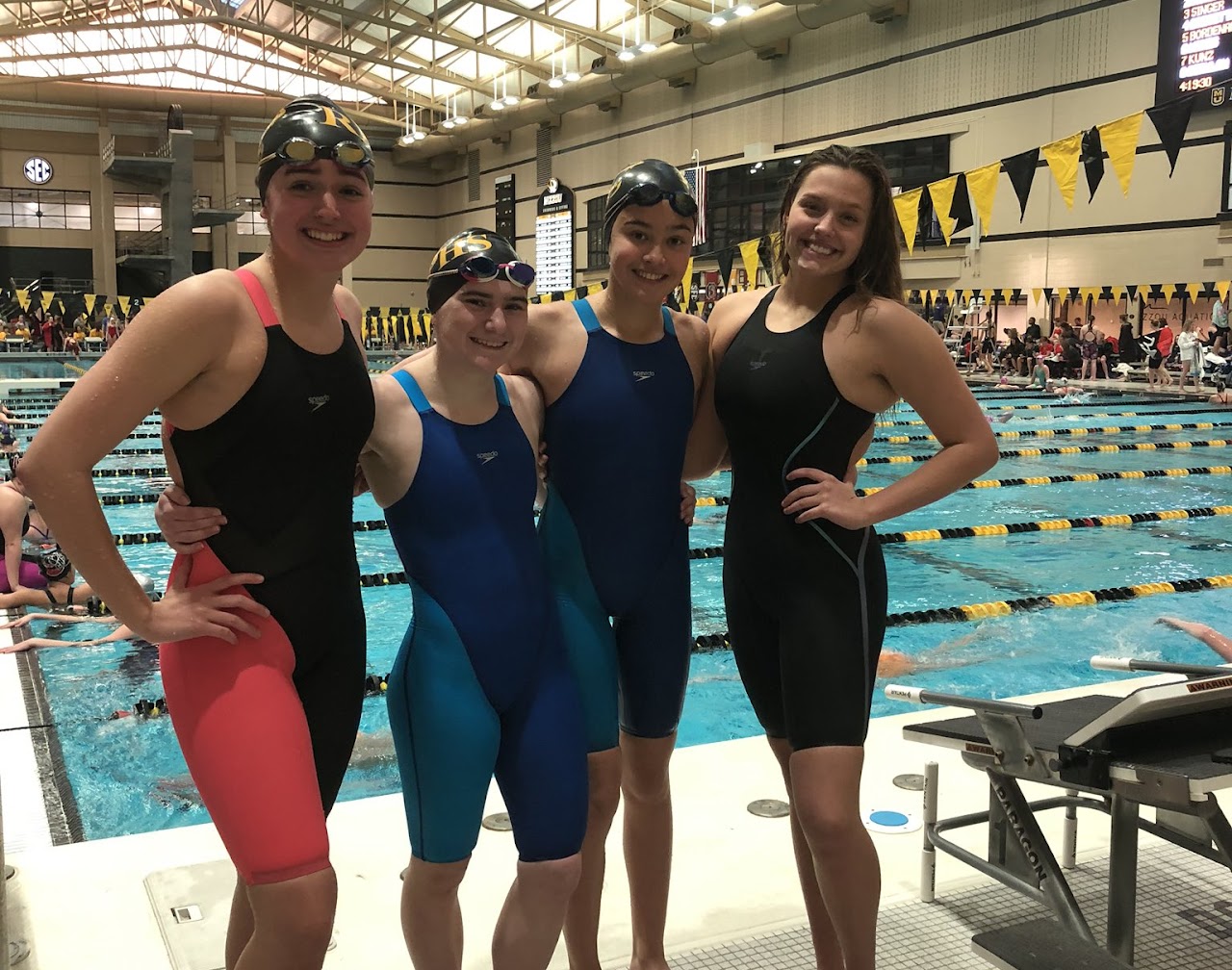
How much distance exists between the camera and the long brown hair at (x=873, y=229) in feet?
7.12

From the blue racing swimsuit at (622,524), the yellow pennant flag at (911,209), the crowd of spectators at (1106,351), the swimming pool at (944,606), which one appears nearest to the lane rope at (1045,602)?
the swimming pool at (944,606)

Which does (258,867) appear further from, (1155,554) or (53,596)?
(1155,554)

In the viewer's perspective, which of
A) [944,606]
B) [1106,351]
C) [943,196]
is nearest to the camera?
[944,606]

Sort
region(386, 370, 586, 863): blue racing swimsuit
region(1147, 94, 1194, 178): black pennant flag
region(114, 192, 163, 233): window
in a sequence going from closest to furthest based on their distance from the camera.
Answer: region(386, 370, 586, 863): blue racing swimsuit → region(1147, 94, 1194, 178): black pennant flag → region(114, 192, 163, 233): window

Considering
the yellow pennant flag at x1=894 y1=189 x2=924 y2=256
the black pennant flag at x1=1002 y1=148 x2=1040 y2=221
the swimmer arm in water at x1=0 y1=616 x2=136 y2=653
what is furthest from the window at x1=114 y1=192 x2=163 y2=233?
the swimmer arm in water at x1=0 y1=616 x2=136 y2=653

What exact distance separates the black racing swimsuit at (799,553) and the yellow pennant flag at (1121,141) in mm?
11101

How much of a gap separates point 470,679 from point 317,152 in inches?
35.8

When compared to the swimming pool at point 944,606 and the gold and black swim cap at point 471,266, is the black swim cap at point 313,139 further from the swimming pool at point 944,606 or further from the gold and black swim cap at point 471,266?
the swimming pool at point 944,606

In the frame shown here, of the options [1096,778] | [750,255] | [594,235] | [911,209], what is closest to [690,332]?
[1096,778]

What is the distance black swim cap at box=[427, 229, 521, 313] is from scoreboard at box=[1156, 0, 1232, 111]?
16725mm

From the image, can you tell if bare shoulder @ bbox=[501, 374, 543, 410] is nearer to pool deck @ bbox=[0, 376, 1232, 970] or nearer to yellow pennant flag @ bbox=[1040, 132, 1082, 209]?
pool deck @ bbox=[0, 376, 1232, 970]

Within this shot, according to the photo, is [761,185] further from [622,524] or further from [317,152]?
[317,152]

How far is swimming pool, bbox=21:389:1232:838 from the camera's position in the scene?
4285mm

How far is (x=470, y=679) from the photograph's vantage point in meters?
1.88
